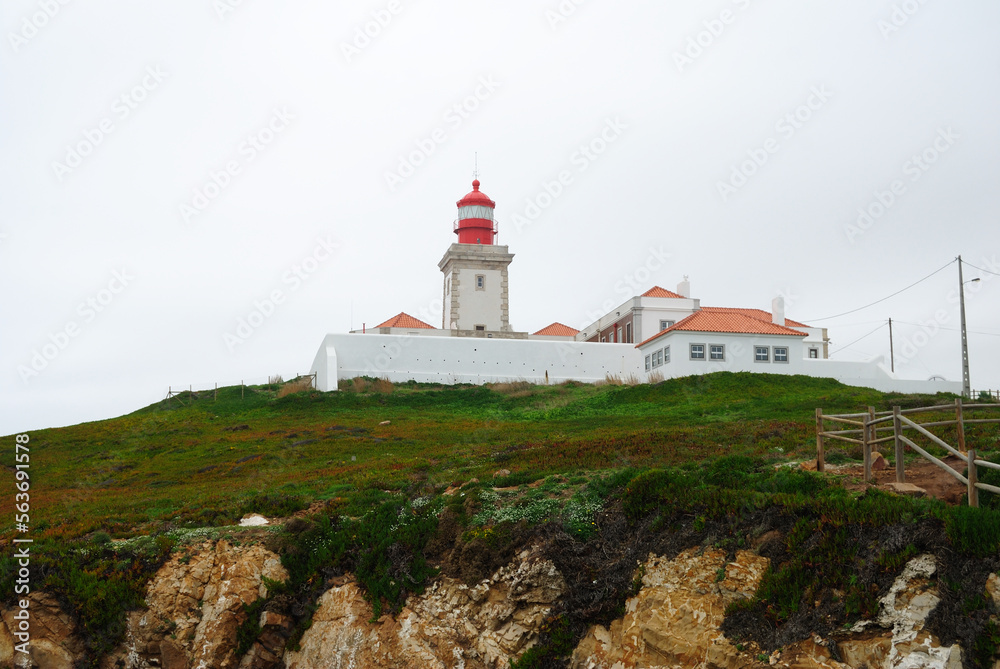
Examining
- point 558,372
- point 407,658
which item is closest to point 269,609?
point 407,658

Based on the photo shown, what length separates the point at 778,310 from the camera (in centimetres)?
4356

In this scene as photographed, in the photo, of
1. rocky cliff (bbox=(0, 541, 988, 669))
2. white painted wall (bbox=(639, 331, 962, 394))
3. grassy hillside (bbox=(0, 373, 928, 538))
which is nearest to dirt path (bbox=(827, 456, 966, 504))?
rocky cliff (bbox=(0, 541, 988, 669))

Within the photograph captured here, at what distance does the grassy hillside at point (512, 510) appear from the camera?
12.1m

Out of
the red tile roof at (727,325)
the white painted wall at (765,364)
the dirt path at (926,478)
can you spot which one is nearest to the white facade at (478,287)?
the red tile roof at (727,325)

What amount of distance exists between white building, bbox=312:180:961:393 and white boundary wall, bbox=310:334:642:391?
0.05 m

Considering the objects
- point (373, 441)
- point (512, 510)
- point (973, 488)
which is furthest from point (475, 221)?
point (973, 488)

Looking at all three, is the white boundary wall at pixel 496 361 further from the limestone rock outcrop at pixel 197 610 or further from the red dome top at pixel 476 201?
the limestone rock outcrop at pixel 197 610

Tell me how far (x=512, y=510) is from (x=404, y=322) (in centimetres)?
3337

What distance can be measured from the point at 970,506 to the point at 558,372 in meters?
33.4

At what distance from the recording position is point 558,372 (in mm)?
44469

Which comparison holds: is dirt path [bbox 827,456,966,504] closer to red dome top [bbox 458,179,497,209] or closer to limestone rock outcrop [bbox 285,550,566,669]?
limestone rock outcrop [bbox 285,550,566,669]

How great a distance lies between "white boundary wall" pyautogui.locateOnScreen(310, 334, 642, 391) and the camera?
4312 cm

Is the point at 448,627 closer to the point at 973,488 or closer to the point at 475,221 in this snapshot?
the point at 973,488

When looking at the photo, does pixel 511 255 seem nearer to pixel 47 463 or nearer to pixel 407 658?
pixel 47 463
